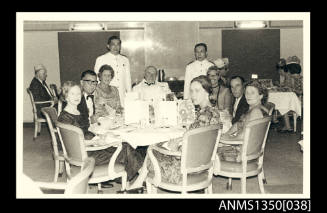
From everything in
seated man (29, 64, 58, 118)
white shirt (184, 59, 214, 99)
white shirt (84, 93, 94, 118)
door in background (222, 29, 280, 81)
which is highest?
door in background (222, 29, 280, 81)

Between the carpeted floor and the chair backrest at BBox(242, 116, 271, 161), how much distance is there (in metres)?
0.72

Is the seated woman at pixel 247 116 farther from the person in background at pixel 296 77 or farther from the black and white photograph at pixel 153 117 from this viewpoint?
the person in background at pixel 296 77

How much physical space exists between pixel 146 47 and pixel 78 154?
6102mm

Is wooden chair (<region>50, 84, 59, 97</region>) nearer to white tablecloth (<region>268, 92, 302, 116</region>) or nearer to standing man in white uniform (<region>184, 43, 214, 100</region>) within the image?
standing man in white uniform (<region>184, 43, 214, 100</region>)

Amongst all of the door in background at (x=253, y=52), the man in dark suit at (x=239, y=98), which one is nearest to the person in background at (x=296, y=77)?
the door in background at (x=253, y=52)

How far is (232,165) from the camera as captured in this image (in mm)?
3912

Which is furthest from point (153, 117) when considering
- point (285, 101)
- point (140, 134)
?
point (285, 101)

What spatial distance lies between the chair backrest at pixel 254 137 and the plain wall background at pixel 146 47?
5.71 meters

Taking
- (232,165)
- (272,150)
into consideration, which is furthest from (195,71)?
(232,165)

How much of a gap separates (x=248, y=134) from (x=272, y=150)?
9.14 feet

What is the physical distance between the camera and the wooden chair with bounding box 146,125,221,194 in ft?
10.9

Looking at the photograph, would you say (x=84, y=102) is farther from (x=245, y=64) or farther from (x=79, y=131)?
(x=245, y=64)

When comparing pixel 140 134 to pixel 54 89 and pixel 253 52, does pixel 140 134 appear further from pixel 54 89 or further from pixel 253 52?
pixel 253 52

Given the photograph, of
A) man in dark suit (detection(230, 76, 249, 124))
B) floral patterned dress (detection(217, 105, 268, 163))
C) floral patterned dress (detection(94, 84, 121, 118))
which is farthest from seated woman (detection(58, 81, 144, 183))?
man in dark suit (detection(230, 76, 249, 124))
